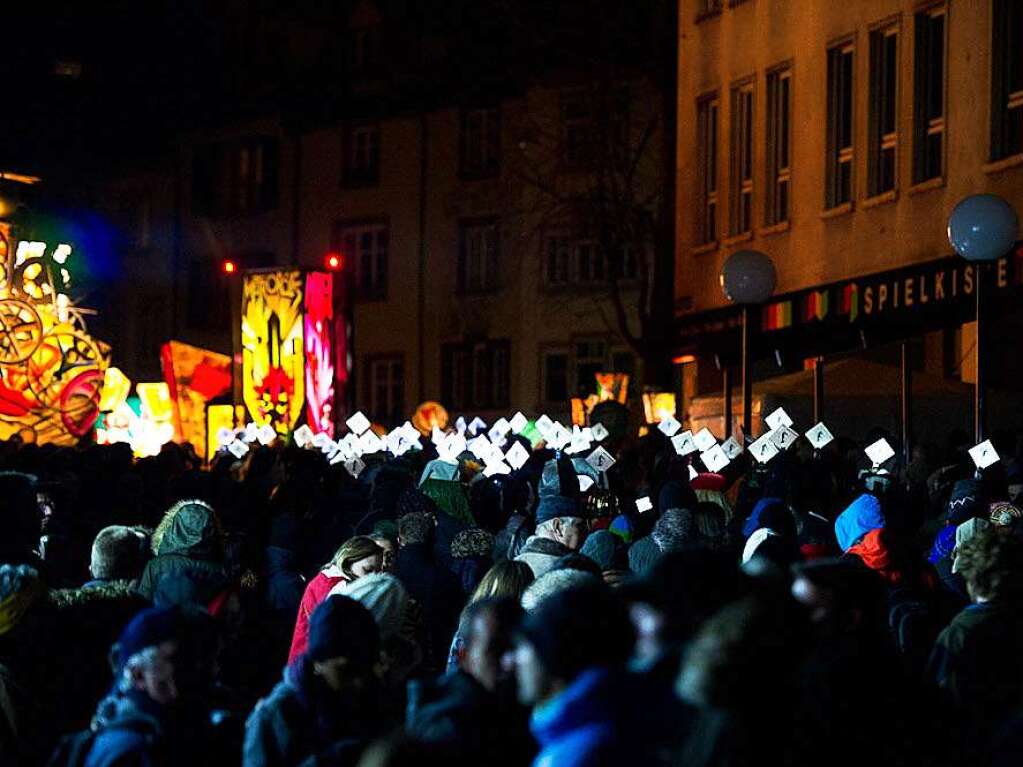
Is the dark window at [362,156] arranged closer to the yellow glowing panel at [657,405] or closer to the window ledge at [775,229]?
the yellow glowing panel at [657,405]

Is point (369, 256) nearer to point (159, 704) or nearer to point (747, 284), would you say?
point (747, 284)

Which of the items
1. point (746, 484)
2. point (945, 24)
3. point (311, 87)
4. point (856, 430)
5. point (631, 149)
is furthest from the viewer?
point (311, 87)

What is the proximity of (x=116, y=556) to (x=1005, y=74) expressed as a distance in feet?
51.9

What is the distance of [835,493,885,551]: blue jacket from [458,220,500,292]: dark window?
36.6 metres

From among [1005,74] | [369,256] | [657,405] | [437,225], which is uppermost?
[437,225]

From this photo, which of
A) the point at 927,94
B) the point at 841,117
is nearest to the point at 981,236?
the point at 927,94

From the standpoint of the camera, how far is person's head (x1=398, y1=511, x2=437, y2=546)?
1083 centimetres

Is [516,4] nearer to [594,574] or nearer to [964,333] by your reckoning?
[964,333]

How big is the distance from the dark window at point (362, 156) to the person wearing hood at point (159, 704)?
146 ft

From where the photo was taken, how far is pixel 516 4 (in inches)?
1480

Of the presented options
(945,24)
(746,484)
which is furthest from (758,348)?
(746,484)

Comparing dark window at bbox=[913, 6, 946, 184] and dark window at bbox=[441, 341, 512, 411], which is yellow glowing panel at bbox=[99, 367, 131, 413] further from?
dark window at bbox=[913, 6, 946, 184]

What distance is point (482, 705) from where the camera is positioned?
572cm

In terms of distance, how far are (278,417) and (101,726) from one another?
63.8ft
